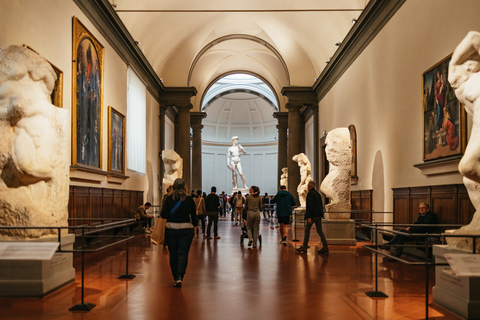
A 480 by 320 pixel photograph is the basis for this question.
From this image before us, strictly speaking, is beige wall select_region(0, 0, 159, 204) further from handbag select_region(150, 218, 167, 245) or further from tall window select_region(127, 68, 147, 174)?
handbag select_region(150, 218, 167, 245)

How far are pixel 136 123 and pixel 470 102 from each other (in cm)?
1432

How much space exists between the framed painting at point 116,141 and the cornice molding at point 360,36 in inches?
305

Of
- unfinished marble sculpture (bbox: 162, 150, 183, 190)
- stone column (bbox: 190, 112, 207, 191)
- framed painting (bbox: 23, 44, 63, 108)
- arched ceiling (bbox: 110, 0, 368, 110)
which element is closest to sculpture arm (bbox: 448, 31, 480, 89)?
framed painting (bbox: 23, 44, 63, 108)

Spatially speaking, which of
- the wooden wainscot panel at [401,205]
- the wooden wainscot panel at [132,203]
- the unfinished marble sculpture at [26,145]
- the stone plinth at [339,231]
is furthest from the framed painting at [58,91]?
the wooden wainscot panel at [401,205]

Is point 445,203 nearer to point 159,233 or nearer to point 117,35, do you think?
point 159,233

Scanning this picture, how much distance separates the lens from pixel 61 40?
10.5 meters

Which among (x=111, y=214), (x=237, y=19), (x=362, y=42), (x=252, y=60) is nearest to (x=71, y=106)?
(x=111, y=214)

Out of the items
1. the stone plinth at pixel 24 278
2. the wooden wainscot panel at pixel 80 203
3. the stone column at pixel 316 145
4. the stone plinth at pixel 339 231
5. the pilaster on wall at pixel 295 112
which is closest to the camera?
the stone plinth at pixel 24 278

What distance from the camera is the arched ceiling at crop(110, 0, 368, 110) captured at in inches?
685

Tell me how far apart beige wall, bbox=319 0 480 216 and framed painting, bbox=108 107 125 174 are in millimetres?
7496

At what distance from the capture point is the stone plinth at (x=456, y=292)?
4824 millimetres

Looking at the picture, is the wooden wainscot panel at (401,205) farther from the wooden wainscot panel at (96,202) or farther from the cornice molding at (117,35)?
the cornice molding at (117,35)

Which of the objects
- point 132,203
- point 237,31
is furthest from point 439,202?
point 237,31

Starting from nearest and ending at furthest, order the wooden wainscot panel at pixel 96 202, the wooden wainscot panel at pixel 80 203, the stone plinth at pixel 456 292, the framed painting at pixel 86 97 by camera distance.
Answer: the stone plinth at pixel 456 292 → the wooden wainscot panel at pixel 80 203 → the framed painting at pixel 86 97 → the wooden wainscot panel at pixel 96 202
